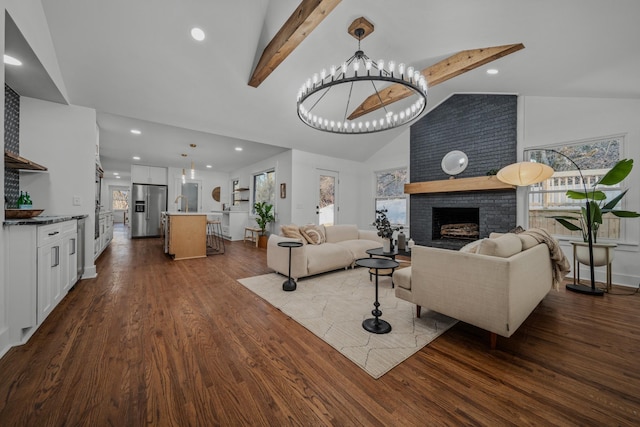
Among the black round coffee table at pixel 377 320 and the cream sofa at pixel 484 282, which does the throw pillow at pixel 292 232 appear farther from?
the cream sofa at pixel 484 282

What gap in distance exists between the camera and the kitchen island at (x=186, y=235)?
499 centimetres

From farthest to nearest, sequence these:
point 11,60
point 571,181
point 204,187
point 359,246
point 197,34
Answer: point 204,187 → point 359,246 → point 571,181 → point 197,34 → point 11,60

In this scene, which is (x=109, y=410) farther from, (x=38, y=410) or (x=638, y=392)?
(x=638, y=392)

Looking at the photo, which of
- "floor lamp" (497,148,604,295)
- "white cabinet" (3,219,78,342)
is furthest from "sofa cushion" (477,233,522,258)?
"white cabinet" (3,219,78,342)

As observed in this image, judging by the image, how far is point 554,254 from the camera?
261 cm

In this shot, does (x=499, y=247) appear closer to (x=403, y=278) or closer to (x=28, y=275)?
(x=403, y=278)

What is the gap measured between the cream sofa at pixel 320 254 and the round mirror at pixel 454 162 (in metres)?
2.25

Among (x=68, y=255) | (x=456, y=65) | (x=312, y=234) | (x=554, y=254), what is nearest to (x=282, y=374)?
(x=312, y=234)

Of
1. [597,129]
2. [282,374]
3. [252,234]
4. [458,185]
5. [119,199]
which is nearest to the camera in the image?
[282,374]

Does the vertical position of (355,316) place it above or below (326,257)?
below

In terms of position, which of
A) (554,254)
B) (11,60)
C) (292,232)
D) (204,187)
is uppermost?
(11,60)

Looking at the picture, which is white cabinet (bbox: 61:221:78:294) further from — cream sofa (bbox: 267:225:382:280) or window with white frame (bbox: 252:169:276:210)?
window with white frame (bbox: 252:169:276:210)

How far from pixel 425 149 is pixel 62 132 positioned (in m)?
6.49

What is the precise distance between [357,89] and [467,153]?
260cm
